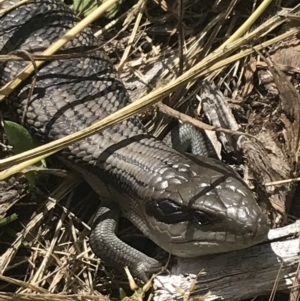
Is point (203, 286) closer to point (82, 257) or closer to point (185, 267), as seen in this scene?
point (185, 267)

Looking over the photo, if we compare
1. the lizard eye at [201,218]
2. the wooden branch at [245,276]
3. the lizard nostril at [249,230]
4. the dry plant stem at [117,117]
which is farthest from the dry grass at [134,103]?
the lizard nostril at [249,230]

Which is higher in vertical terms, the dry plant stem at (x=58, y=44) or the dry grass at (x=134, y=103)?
the dry plant stem at (x=58, y=44)

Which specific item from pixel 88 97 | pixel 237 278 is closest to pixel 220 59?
pixel 88 97

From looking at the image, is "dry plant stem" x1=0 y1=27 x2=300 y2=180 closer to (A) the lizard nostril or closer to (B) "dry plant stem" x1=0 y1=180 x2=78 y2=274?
(B) "dry plant stem" x1=0 y1=180 x2=78 y2=274

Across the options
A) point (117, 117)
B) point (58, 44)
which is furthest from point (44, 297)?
point (58, 44)

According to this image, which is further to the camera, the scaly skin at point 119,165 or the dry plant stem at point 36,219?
the dry plant stem at point 36,219

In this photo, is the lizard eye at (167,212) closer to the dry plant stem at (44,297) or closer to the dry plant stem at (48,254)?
the dry plant stem at (44,297)
